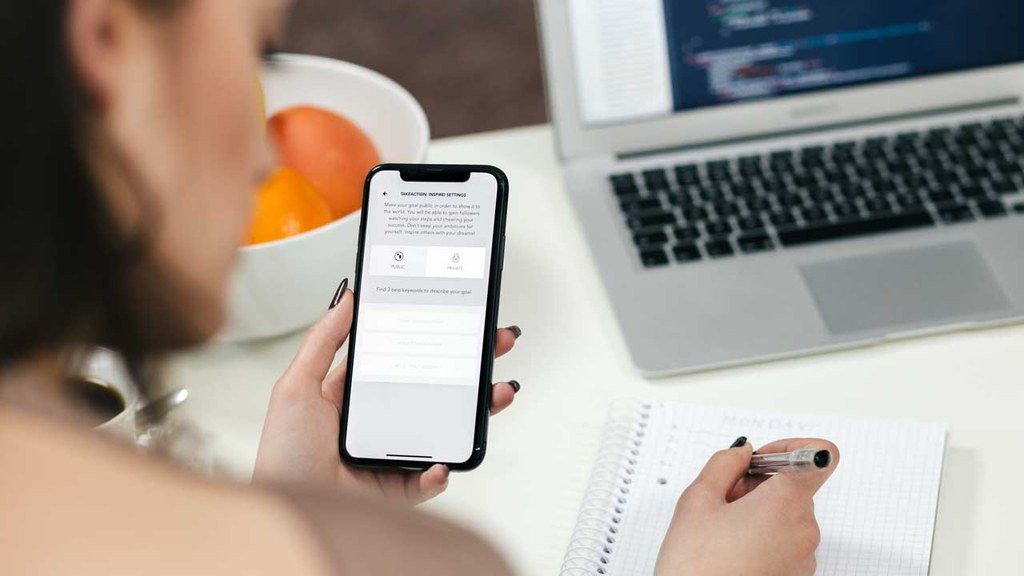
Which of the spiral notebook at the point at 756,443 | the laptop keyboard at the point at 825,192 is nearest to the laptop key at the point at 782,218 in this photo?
the laptop keyboard at the point at 825,192

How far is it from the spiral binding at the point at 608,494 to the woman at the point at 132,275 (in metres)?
0.33

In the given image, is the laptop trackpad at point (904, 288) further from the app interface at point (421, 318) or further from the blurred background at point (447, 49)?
the blurred background at point (447, 49)

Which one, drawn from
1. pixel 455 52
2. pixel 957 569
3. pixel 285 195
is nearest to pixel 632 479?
pixel 957 569

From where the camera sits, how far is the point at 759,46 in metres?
1.00

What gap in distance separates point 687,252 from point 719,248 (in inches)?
1.0

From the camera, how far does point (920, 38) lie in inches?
40.1

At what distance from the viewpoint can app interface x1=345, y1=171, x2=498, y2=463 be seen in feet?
2.38

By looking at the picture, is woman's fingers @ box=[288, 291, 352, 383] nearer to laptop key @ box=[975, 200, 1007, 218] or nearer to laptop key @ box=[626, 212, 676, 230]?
laptop key @ box=[626, 212, 676, 230]

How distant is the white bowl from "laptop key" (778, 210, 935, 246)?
0.31 meters

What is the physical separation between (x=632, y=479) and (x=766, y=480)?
100 mm

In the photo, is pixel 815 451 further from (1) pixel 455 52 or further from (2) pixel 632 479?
(1) pixel 455 52

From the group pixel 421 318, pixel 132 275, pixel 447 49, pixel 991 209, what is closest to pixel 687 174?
pixel 991 209

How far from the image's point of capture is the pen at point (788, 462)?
2.15 ft

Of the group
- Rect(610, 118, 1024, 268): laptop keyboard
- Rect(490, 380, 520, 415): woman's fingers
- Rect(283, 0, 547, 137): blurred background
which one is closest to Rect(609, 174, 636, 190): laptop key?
Rect(610, 118, 1024, 268): laptop keyboard
